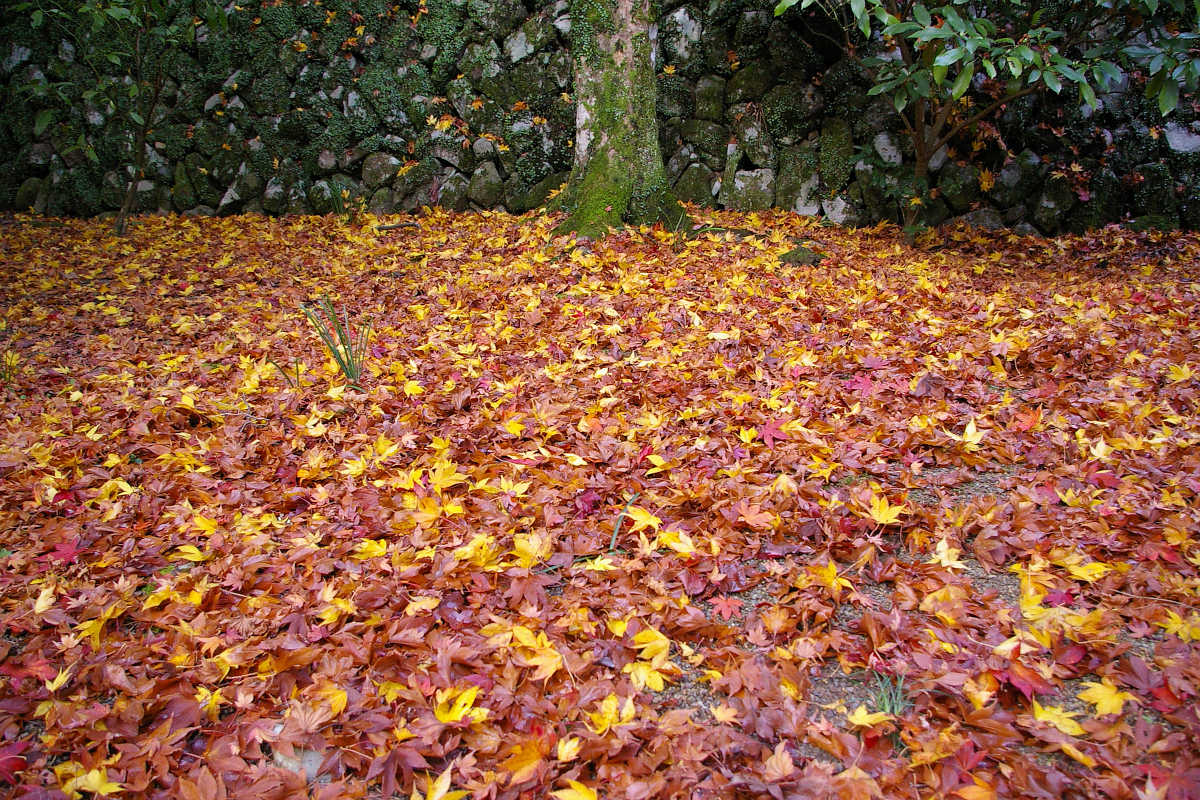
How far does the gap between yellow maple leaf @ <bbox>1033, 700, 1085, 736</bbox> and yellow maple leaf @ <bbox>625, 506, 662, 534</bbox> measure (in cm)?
86

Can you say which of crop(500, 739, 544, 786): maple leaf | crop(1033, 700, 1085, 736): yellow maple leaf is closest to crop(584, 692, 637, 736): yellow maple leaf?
crop(500, 739, 544, 786): maple leaf

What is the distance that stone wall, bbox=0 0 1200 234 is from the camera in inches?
183

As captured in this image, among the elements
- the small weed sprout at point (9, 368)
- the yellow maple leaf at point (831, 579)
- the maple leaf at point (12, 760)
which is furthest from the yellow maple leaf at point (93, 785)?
the small weed sprout at point (9, 368)

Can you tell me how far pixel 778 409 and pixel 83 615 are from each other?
2.05 m

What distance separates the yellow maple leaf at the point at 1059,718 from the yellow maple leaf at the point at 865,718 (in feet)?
0.81

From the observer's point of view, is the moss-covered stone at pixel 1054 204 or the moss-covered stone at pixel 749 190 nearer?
the moss-covered stone at pixel 1054 204

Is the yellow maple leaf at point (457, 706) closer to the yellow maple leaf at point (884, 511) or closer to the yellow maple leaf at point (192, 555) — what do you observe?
the yellow maple leaf at point (192, 555)

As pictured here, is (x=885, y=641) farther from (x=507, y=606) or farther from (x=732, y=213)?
(x=732, y=213)

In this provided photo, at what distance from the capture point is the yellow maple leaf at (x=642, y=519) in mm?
1731

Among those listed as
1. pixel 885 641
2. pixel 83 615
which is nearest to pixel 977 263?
pixel 885 641

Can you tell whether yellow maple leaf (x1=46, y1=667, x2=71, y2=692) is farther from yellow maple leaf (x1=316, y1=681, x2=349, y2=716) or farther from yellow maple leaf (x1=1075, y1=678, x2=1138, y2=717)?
yellow maple leaf (x1=1075, y1=678, x2=1138, y2=717)

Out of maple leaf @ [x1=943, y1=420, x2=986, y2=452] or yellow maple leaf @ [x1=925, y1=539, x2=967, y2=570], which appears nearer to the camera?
yellow maple leaf @ [x1=925, y1=539, x2=967, y2=570]

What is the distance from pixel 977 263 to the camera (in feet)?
13.9

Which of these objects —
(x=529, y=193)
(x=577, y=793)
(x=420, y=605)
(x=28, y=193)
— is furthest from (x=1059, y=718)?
(x=28, y=193)
